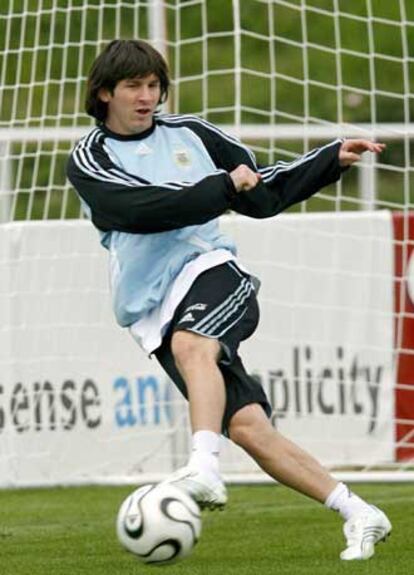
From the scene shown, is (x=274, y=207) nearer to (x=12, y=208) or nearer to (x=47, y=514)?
(x=47, y=514)

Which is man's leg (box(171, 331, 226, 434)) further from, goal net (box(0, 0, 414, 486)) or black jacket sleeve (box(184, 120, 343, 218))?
goal net (box(0, 0, 414, 486))

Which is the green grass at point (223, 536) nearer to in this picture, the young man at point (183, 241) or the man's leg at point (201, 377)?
the young man at point (183, 241)

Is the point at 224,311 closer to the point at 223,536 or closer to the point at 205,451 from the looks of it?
the point at 205,451

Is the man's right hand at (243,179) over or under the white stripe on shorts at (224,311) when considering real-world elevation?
over

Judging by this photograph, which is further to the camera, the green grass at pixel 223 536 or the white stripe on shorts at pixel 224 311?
the green grass at pixel 223 536

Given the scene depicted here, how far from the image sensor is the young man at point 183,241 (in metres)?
6.21

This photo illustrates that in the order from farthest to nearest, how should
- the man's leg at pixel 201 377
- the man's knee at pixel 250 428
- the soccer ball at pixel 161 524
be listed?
the man's knee at pixel 250 428, the man's leg at pixel 201 377, the soccer ball at pixel 161 524

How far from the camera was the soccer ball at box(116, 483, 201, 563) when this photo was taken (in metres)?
5.75

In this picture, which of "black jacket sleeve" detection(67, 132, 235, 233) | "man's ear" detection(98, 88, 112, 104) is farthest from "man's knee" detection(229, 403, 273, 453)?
"man's ear" detection(98, 88, 112, 104)

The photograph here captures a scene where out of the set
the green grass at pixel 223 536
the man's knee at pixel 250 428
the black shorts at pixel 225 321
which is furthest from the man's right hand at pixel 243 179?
the green grass at pixel 223 536

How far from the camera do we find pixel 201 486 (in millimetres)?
5887

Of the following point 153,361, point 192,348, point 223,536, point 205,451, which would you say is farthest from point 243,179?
point 153,361

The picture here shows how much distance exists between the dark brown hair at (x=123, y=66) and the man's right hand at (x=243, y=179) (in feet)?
1.69

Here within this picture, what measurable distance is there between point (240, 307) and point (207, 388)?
404 millimetres
